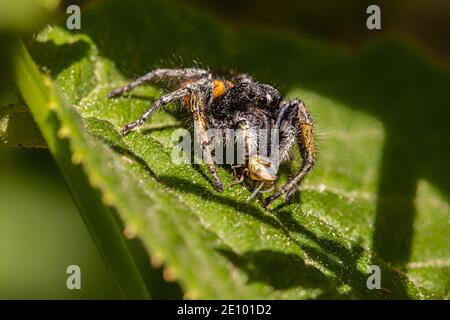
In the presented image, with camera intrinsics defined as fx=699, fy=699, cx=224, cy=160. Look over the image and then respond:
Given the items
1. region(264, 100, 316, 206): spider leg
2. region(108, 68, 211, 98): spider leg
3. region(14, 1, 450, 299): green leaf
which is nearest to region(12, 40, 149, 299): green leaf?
region(14, 1, 450, 299): green leaf

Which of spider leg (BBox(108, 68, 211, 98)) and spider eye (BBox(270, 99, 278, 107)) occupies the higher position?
spider leg (BBox(108, 68, 211, 98))

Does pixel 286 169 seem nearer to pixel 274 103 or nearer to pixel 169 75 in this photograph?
pixel 274 103

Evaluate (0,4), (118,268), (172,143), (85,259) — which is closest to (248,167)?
(172,143)

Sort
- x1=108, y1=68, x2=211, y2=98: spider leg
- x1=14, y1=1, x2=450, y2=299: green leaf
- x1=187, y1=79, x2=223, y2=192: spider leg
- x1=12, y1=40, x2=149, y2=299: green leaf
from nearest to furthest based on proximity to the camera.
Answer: x1=14, y1=1, x2=450, y2=299: green leaf
x1=12, y1=40, x2=149, y2=299: green leaf
x1=187, y1=79, x2=223, y2=192: spider leg
x1=108, y1=68, x2=211, y2=98: spider leg

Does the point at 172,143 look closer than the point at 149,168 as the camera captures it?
No

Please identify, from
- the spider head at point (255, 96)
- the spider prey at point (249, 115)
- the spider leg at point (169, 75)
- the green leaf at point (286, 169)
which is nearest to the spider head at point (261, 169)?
the spider prey at point (249, 115)

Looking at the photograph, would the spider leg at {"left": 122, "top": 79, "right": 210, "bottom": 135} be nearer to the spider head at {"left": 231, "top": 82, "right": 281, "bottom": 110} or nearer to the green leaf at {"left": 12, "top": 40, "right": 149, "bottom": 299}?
the spider head at {"left": 231, "top": 82, "right": 281, "bottom": 110}

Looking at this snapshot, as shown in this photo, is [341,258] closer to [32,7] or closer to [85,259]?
[32,7]

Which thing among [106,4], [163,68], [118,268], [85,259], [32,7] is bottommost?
[118,268]
